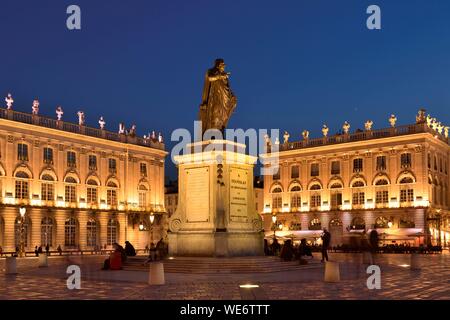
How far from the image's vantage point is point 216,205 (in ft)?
76.0

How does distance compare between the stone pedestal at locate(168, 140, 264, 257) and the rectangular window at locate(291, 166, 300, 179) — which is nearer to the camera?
the stone pedestal at locate(168, 140, 264, 257)

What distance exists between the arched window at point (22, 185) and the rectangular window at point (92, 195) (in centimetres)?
800

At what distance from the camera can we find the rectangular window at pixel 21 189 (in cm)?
5937

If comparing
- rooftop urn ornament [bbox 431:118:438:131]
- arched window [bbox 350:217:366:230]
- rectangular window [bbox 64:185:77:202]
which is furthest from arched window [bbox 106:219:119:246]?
rooftop urn ornament [bbox 431:118:438:131]

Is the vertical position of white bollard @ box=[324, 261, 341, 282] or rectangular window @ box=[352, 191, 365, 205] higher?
rectangular window @ box=[352, 191, 365, 205]

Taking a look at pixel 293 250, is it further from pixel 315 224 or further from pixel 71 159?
pixel 315 224

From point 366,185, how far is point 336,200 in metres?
4.06

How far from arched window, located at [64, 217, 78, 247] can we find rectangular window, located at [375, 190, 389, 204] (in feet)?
105

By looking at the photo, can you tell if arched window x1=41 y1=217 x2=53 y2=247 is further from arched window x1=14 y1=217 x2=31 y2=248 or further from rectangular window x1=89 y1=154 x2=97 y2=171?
rectangular window x1=89 y1=154 x2=97 y2=171

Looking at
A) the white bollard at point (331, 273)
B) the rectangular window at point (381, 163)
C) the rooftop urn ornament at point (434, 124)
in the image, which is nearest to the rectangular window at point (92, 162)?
the rectangular window at point (381, 163)

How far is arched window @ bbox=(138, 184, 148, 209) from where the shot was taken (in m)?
73.5

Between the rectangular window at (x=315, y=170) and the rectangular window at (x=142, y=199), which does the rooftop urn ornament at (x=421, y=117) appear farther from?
the rectangular window at (x=142, y=199)

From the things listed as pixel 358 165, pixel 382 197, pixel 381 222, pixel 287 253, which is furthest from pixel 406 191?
pixel 287 253

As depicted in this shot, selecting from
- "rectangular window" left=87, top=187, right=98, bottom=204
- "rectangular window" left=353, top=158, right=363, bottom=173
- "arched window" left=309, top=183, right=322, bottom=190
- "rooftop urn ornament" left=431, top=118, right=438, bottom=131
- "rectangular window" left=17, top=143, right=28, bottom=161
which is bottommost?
"rectangular window" left=87, top=187, right=98, bottom=204
